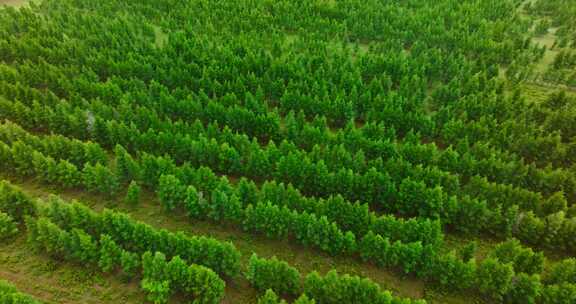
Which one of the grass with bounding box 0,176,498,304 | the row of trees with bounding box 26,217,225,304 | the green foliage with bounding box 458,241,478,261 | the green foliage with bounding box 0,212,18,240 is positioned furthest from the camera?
the green foliage with bounding box 0,212,18,240

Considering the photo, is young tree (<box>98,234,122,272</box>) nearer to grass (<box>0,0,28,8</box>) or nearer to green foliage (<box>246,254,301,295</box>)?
green foliage (<box>246,254,301,295</box>)

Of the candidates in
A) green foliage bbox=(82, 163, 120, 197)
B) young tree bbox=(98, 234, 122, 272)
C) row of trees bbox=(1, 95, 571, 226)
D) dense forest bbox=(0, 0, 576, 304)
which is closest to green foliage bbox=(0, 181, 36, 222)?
dense forest bbox=(0, 0, 576, 304)

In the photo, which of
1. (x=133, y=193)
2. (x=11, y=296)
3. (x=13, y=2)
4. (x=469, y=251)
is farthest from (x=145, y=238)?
(x=13, y=2)

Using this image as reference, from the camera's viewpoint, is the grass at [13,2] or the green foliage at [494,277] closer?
the green foliage at [494,277]

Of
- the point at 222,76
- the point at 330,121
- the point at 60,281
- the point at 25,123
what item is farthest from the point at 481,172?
the point at 25,123

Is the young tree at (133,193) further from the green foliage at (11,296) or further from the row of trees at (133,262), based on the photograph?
the green foliage at (11,296)

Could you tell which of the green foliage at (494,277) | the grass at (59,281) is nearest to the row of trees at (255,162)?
the green foliage at (494,277)
